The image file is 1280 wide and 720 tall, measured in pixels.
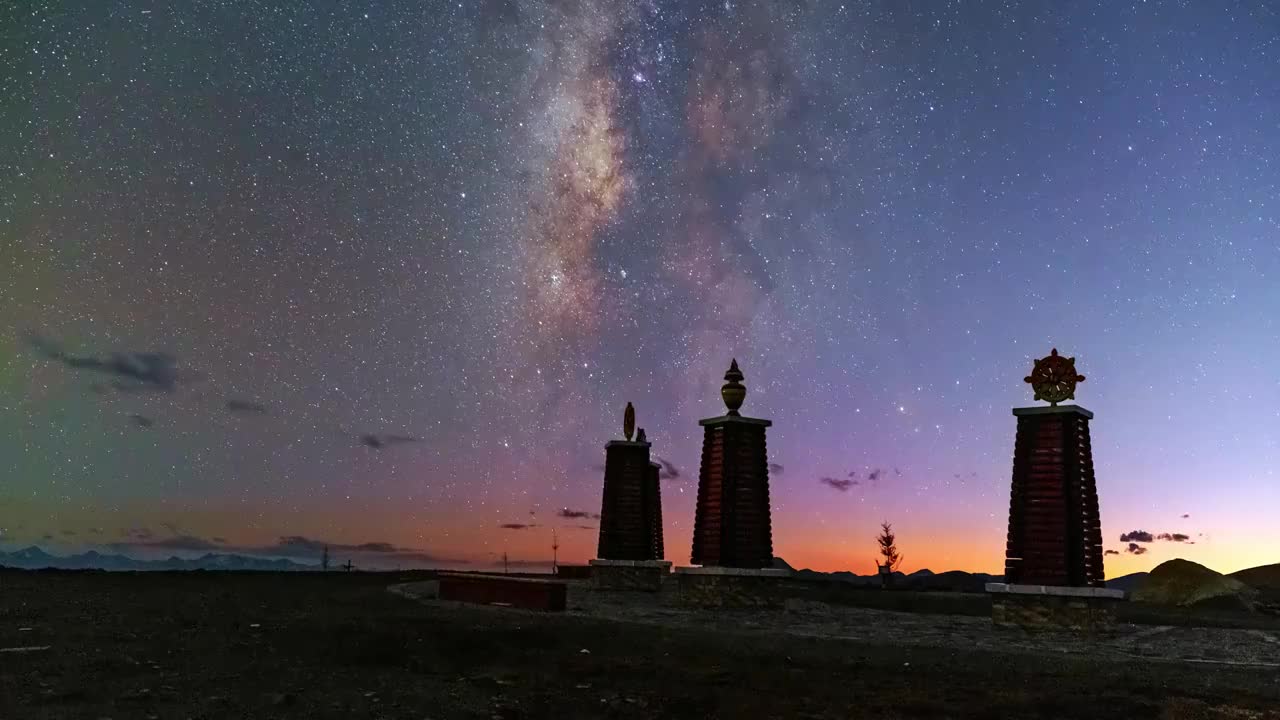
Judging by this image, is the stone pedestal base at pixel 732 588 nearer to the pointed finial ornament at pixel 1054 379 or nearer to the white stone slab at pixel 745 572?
the white stone slab at pixel 745 572

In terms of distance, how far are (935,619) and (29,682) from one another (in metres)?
23.3

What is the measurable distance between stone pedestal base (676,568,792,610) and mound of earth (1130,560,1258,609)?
3094 centimetres

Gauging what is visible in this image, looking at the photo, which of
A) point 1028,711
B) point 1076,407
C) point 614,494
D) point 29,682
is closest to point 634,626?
point 1028,711

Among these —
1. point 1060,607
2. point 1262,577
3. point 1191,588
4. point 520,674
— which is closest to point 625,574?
point 1060,607

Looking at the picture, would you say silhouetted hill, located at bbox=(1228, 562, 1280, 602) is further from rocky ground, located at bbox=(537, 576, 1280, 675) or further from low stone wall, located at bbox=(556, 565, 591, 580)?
rocky ground, located at bbox=(537, 576, 1280, 675)

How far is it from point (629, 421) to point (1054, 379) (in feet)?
63.5

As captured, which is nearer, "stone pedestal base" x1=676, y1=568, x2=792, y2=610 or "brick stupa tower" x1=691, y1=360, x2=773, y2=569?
"stone pedestal base" x1=676, y1=568, x2=792, y2=610

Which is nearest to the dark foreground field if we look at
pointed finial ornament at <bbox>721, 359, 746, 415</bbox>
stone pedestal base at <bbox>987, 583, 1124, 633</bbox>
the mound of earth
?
stone pedestal base at <bbox>987, 583, 1124, 633</bbox>

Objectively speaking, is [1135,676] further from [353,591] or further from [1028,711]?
[353,591]

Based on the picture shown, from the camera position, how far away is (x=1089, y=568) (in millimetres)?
21812

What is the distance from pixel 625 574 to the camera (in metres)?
35.9

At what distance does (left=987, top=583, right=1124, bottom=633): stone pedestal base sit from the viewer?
70.2 ft

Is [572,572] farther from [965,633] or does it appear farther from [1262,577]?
[1262,577]

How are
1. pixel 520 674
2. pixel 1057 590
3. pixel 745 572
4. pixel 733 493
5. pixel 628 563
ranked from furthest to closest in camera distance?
1. pixel 628 563
2. pixel 733 493
3. pixel 745 572
4. pixel 1057 590
5. pixel 520 674
